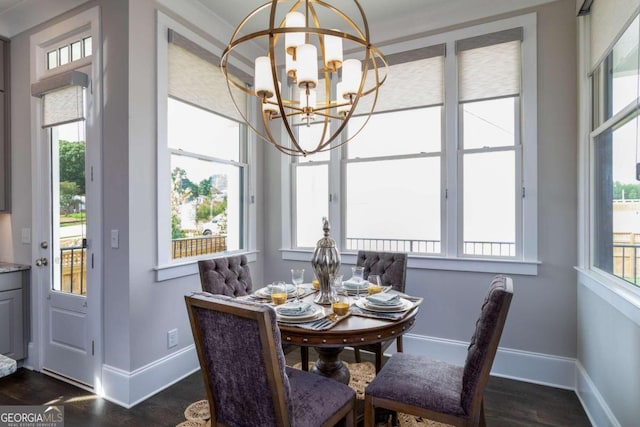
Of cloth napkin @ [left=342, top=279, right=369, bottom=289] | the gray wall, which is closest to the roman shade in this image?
the gray wall

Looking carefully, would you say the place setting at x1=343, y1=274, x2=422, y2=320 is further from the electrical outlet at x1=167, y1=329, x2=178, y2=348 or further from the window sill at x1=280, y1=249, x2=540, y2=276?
the electrical outlet at x1=167, y1=329, x2=178, y2=348

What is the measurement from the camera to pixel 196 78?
2955 mm

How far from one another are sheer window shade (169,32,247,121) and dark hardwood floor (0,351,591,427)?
230 cm

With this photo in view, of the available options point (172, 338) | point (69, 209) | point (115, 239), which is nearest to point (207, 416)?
point (172, 338)

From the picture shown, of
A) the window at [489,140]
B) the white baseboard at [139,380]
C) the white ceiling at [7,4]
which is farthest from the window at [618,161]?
the white ceiling at [7,4]

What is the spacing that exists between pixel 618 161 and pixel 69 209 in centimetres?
387

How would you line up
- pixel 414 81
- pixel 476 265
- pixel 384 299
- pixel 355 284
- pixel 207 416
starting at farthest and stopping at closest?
pixel 414 81, pixel 476 265, pixel 355 284, pixel 207 416, pixel 384 299

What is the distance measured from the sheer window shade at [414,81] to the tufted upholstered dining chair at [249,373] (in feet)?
8.31

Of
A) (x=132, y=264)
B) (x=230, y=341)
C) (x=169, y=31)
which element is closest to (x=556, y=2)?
(x=169, y=31)

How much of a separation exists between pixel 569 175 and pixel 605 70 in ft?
2.53

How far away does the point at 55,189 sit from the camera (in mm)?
2855

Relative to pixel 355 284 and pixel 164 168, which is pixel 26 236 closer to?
pixel 164 168

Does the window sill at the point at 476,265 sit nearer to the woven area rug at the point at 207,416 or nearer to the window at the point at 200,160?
the woven area rug at the point at 207,416

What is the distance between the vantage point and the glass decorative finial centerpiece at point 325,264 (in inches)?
80.8
